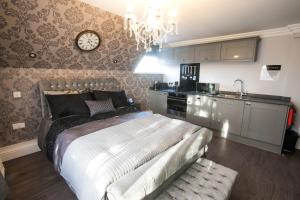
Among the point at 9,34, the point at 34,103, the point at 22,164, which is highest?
the point at 9,34

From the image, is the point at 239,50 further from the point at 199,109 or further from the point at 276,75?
the point at 199,109

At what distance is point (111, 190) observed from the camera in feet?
3.68

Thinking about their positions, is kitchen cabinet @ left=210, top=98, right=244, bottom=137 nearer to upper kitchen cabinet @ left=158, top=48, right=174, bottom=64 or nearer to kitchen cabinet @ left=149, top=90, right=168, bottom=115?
kitchen cabinet @ left=149, top=90, right=168, bottom=115

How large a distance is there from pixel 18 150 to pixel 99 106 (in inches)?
58.1

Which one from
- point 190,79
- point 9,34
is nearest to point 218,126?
point 190,79

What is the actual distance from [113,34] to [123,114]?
4.93ft

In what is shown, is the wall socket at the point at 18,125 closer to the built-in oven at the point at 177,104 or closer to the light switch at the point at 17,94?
the light switch at the point at 17,94

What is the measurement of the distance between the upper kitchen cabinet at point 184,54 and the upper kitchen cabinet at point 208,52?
5.8 inches

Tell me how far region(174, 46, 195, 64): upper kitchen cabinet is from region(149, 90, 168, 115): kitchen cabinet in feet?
3.52

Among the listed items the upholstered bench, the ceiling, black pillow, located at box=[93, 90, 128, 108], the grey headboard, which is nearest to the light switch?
the grey headboard

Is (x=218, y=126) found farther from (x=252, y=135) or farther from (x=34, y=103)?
(x=34, y=103)

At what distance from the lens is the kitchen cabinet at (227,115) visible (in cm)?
322

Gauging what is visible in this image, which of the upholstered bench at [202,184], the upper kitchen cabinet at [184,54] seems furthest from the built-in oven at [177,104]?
the upholstered bench at [202,184]

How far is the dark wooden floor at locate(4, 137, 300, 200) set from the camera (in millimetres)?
1862
